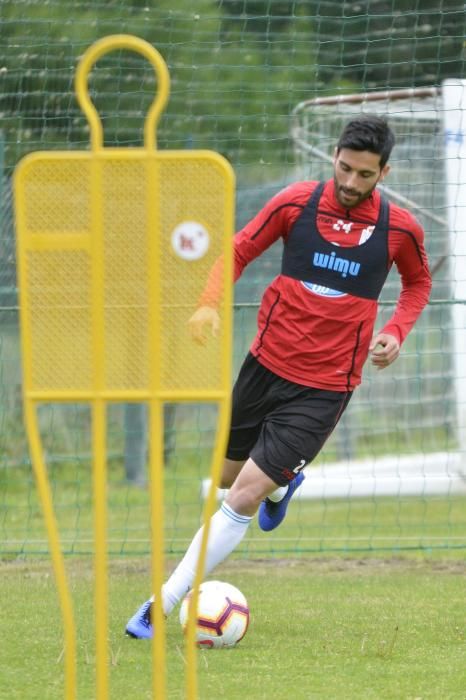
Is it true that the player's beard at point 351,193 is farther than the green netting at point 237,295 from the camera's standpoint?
No

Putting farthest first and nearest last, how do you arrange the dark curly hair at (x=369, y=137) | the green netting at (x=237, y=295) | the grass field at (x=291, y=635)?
the green netting at (x=237, y=295) → the dark curly hair at (x=369, y=137) → the grass field at (x=291, y=635)

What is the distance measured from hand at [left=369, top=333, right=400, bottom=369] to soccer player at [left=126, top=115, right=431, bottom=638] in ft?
0.06

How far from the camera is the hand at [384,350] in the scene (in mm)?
5125

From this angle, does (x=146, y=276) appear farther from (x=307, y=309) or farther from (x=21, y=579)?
(x=21, y=579)

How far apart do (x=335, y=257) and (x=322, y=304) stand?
193 millimetres

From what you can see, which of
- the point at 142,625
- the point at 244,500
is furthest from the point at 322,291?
the point at 142,625

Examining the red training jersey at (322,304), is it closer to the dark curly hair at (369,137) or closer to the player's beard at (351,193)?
the player's beard at (351,193)

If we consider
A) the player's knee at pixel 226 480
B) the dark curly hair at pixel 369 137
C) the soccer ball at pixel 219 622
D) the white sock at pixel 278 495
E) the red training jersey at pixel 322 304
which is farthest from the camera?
the white sock at pixel 278 495

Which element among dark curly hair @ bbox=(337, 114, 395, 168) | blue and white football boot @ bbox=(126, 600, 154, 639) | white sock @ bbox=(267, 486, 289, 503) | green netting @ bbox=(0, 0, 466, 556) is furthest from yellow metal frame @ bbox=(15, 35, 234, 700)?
green netting @ bbox=(0, 0, 466, 556)

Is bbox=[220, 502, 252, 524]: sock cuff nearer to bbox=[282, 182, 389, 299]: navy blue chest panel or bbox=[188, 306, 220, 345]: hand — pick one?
bbox=[282, 182, 389, 299]: navy blue chest panel

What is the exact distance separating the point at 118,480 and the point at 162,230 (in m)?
7.60

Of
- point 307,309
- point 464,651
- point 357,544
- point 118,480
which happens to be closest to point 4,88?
point 118,480

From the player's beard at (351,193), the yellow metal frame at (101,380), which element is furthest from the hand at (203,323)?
the player's beard at (351,193)

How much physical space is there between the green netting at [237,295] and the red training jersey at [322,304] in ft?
7.51
